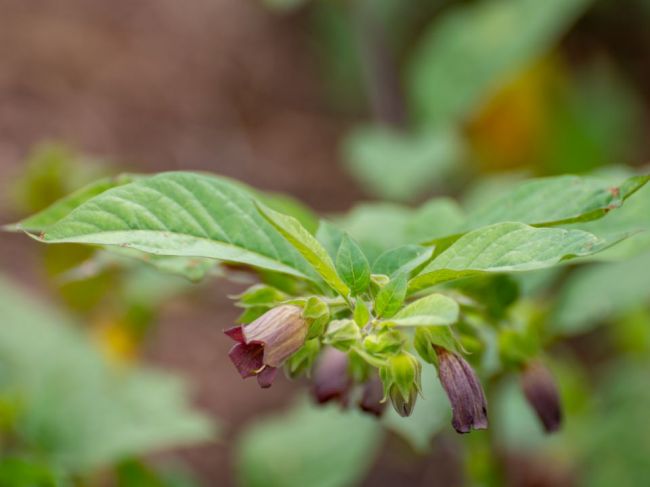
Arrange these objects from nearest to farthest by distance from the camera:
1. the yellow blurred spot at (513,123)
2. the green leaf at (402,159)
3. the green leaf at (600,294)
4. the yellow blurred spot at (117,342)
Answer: the green leaf at (600,294) < the yellow blurred spot at (117,342) < the green leaf at (402,159) < the yellow blurred spot at (513,123)

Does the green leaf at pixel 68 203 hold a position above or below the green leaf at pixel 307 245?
above

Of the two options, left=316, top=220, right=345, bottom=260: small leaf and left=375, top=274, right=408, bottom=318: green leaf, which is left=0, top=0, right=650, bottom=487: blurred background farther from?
left=375, top=274, right=408, bottom=318: green leaf

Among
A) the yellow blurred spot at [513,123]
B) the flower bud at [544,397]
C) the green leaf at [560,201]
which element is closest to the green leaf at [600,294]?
the flower bud at [544,397]

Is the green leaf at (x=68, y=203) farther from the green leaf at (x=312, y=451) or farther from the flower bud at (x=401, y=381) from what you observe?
the green leaf at (x=312, y=451)

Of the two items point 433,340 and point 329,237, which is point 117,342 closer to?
point 329,237

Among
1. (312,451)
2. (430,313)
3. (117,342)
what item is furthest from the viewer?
(117,342)

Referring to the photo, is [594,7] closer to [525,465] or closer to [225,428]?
[525,465]

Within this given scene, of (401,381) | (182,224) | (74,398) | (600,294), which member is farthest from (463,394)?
(74,398)
